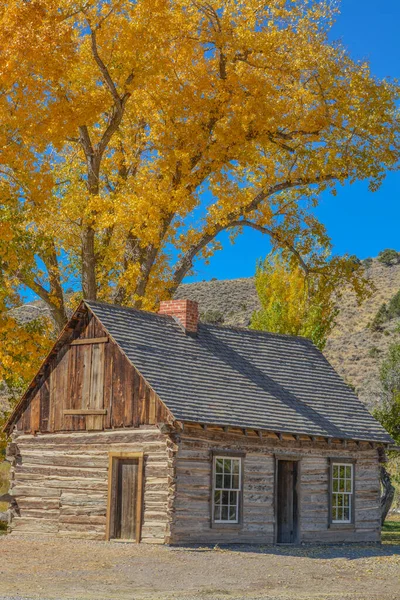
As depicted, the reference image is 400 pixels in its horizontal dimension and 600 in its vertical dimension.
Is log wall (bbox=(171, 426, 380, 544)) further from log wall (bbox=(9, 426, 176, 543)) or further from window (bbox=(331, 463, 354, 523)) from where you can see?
log wall (bbox=(9, 426, 176, 543))

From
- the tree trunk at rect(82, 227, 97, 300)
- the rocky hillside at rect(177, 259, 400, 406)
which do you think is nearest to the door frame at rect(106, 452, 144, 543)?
the tree trunk at rect(82, 227, 97, 300)

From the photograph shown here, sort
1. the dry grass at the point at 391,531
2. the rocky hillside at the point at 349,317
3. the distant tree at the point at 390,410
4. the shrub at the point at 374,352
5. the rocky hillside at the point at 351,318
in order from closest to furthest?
1. the dry grass at the point at 391,531
2. the distant tree at the point at 390,410
3. the rocky hillside at the point at 351,318
4. the rocky hillside at the point at 349,317
5. the shrub at the point at 374,352

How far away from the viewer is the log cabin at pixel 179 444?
74.6 feet

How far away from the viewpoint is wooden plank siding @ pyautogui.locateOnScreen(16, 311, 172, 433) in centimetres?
2319

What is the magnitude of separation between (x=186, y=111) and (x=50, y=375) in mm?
10439

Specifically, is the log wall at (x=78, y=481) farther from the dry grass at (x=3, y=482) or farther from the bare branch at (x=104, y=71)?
the bare branch at (x=104, y=71)

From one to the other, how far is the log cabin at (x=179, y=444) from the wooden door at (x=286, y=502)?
0.03 metres

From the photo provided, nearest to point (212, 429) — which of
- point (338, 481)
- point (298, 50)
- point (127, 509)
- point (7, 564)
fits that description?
point (127, 509)

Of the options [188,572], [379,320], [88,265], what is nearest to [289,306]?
[88,265]

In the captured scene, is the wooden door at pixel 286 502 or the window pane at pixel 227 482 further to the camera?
the wooden door at pixel 286 502

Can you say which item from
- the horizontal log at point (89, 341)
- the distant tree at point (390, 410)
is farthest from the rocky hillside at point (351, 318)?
the horizontal log at point (89, 341)

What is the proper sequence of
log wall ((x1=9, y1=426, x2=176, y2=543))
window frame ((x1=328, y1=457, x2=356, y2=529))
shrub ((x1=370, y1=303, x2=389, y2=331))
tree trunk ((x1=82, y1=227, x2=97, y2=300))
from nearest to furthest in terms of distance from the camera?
log wall ((x1=9, y1=426, x2=176, y2=543))
window frame ((x1=328, y1=457, x2=356, y2=529))
tree trunk ((x1=82, y1=227, x2=97, y2=300))
shrub ((x1=370, y1=303, x2=389, y2=331))

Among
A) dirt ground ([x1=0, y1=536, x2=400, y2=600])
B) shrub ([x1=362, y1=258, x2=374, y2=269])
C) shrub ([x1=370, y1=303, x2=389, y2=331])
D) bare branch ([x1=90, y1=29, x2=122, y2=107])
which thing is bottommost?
dirt ground ([x1=0, y1=536, x2=400, y2=600])

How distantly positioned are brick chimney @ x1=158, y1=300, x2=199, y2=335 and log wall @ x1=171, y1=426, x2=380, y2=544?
13.3 feet
